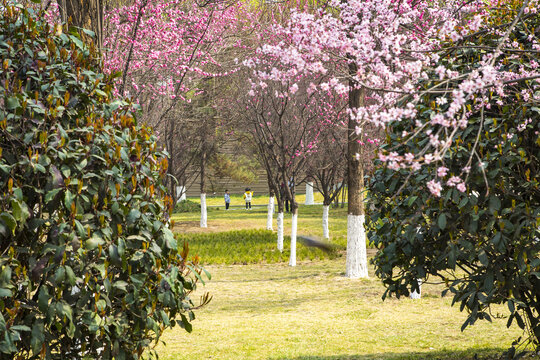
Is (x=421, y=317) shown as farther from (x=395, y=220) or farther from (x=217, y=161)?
(x=217, y=161)

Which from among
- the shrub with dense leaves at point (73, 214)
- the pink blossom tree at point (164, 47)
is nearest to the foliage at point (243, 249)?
the pink blossom tree at point (164, 47)

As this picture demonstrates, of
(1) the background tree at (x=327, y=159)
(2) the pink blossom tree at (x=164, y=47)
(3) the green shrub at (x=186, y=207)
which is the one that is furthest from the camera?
(3) the green shrub at (x=186, y=207)

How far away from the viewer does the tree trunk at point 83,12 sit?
5.27 meters

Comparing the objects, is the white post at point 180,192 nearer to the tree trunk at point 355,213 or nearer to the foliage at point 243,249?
the foliage at point 243,249

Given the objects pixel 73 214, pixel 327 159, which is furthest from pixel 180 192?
pixel 73 214

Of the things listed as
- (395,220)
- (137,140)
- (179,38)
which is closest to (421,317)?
(395,220)

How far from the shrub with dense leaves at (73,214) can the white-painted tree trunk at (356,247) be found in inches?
323

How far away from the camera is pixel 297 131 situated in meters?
14.6

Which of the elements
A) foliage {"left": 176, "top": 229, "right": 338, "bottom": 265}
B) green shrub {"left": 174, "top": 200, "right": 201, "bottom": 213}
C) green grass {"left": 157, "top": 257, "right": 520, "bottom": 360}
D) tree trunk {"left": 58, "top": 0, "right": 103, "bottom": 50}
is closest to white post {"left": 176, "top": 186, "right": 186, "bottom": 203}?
green shrub {"left": 174, "top": 200, "right": 201, "bottom": 213}

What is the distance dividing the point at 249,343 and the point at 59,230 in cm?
415

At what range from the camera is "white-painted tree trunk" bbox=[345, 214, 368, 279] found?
11758 mm

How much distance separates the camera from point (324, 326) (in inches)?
313

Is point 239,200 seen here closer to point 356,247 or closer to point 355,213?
point 356,247

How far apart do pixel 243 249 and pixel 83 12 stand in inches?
482
